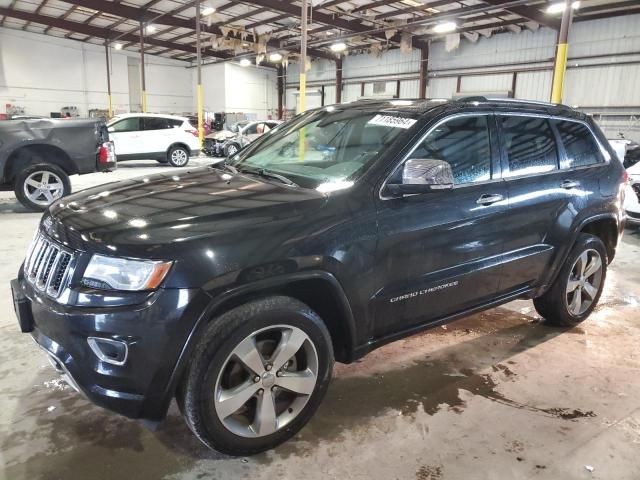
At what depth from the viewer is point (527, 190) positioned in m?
3.01

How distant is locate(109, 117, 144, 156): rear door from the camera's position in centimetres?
1301

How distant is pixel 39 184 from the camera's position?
23.5 feet

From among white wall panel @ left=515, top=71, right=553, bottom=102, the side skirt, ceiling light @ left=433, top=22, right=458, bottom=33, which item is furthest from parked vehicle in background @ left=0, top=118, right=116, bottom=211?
white wall panel @ left=515, top=71, right=553, bottom=102

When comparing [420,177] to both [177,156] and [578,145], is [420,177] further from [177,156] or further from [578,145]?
[177,156]

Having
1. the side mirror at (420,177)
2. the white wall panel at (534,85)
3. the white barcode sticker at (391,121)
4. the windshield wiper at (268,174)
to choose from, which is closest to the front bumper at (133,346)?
the windshield wiper at (268,174)

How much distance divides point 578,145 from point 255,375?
110 inches

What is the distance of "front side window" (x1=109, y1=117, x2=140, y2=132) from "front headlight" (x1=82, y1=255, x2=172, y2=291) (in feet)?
40.6

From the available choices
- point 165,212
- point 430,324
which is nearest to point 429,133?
point 430,324

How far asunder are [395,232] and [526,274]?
4.07ft

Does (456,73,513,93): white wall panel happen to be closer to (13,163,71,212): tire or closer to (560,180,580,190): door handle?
(13,163,71,212): tire

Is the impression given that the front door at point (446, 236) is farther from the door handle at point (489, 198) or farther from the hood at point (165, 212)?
the hood at point (165, 212)

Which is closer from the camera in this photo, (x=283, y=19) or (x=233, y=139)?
(x=233, y=139)

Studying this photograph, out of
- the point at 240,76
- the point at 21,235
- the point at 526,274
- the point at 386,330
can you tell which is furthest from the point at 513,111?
the point at 240,76

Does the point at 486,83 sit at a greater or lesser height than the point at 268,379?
greater
